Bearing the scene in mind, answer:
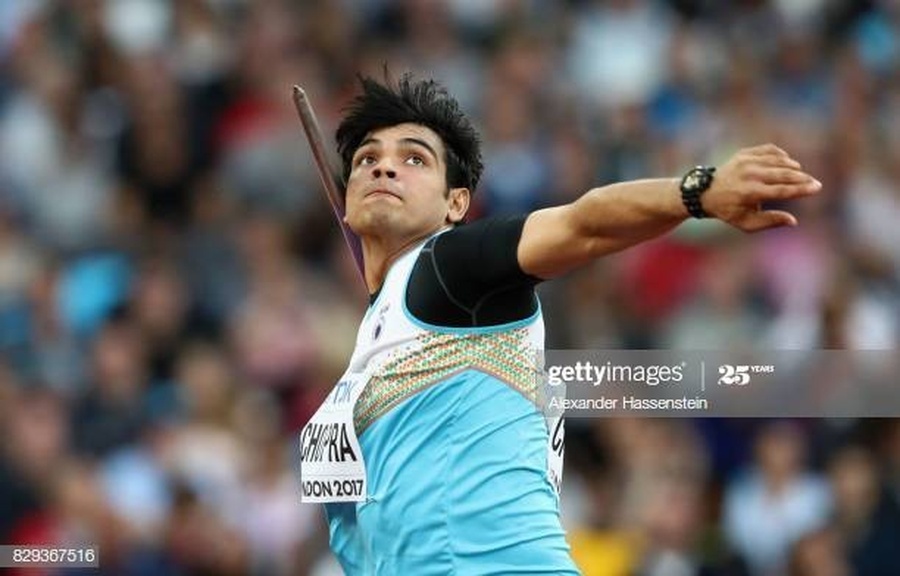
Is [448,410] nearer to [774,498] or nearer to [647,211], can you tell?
[647,211]

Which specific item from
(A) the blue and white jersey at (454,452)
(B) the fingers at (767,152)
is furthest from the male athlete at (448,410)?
(B) the fingers at (767,152)

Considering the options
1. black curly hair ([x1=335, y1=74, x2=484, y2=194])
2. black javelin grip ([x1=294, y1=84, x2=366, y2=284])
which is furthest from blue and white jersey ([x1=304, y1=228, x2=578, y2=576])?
black javelin grip ([x1=294, y1=84, x2=366, y2=284])

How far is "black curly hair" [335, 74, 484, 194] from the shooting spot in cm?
629

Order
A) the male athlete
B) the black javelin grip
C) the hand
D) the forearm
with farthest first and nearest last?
the black javelin grip
the male athlete
the forearm
the hand

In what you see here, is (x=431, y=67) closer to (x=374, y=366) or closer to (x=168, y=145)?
(x=168, y=145)

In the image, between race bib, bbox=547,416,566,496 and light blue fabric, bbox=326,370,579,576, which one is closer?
light blue fabric, bbox=326,370,579,576

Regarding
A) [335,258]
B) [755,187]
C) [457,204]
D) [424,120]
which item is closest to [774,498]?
[335,258]

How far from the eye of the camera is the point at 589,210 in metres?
5.08

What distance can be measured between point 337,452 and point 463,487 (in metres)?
0.45

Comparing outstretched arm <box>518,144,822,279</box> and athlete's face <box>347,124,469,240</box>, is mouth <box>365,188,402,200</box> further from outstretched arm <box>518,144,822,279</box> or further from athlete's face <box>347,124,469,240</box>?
outstretched arm <box>518,144,822,279</box>

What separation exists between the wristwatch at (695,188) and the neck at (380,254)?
1.39 meters

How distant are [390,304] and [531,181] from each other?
5.43 meters

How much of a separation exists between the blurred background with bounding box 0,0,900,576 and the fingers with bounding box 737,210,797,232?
4.38 metres

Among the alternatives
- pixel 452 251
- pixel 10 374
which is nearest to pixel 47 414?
pixel 10 374
